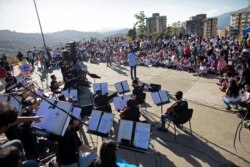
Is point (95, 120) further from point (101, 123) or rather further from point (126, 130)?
point (126, 130)

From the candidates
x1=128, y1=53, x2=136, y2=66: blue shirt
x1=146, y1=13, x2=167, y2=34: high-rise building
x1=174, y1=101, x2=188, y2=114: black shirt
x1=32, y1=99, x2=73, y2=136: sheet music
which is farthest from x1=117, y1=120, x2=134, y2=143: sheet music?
x1=146, y1=13, x2=167, y2=34: high-rise building

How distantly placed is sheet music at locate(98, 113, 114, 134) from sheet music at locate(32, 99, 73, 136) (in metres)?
1.33

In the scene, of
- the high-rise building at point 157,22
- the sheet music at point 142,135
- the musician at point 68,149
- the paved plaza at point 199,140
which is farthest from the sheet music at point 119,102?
the high-rise building at point 157,22

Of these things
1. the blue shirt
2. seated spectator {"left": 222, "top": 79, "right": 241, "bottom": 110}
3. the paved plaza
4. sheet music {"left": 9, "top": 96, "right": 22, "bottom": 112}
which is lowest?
the paved plaza

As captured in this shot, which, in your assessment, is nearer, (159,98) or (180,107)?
(180,107)

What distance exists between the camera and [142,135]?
476 cm

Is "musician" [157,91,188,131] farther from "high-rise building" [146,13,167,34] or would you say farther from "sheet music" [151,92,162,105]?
"high-rise building" [146,13,167,34]

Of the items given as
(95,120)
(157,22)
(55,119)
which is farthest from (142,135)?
(157,22)

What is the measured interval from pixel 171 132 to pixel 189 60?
29.9 ft

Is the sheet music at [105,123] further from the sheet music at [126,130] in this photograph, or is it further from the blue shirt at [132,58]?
the blue shirt at [132,58]

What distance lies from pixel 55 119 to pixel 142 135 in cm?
193

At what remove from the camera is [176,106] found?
6.67 metres

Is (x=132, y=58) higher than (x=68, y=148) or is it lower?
higher

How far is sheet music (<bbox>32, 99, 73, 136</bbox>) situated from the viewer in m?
4.21
